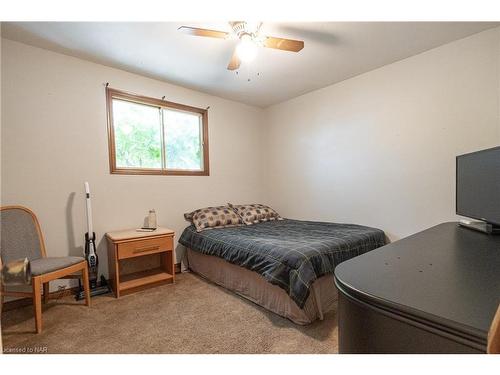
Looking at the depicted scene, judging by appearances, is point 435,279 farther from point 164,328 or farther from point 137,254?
point 137,254

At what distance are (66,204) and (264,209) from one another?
2445mm

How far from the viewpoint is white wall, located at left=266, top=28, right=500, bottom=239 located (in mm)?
2102

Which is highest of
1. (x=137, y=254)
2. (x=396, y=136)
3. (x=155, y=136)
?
(x=155, y=136)

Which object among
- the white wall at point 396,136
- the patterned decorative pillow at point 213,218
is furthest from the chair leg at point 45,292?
the white wall at point 396,136

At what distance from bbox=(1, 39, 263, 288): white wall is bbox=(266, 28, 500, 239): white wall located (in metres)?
1.85

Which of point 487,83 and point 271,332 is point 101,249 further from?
point 487,83

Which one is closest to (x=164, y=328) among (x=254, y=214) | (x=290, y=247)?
(x=290, y=247)

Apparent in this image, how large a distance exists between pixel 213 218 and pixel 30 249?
177cm

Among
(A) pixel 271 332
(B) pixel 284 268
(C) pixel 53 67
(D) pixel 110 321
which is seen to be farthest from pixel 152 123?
(A) pixel 271 332

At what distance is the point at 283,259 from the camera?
1.82m

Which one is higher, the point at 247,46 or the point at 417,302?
the point at 247,46

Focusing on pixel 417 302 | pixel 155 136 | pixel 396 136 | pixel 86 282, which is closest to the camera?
pixel 417 302

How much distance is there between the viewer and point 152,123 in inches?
117

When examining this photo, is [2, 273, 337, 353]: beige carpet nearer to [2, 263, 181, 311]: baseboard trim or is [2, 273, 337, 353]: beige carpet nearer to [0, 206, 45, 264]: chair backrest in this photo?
[2, 263, 181, 311]: baseboard trim
